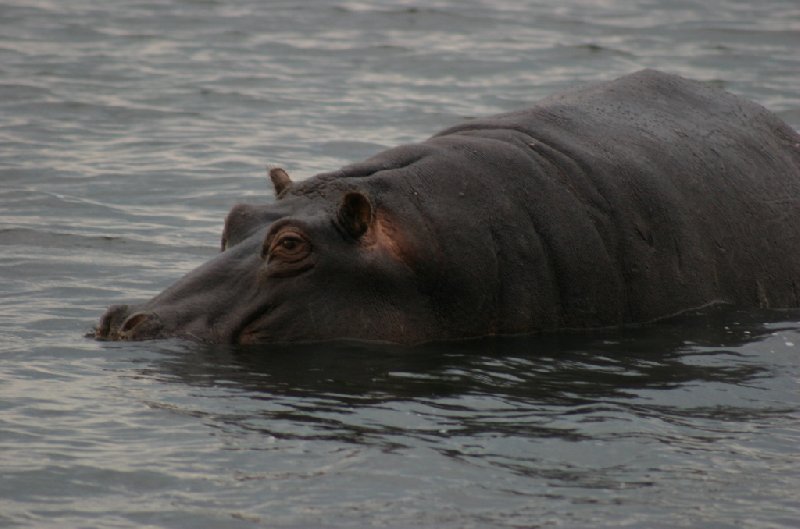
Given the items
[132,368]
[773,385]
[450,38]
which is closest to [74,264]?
[132,368]

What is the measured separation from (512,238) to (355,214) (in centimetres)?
90

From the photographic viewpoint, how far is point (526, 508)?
6156mm

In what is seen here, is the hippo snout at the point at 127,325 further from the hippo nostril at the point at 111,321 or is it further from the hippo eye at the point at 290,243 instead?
the hippo eye at the point at 290,243

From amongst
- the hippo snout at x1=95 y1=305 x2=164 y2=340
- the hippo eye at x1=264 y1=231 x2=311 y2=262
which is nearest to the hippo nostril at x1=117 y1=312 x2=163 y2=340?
the hippo snout at x1=95 y1=305 x2=164 y2=340

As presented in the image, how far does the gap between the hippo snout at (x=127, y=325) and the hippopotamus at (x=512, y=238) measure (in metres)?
0.01

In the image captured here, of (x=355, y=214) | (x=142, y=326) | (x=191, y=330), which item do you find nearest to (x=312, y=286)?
(x=355, y=214)

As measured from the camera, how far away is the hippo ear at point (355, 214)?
8195 millimetres

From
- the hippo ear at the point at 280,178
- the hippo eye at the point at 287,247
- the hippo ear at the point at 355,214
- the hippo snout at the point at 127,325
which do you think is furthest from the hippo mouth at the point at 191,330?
the hippo ear at the point at 280,178

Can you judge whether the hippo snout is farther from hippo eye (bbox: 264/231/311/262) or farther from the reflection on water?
hippo eye (bbox: 264/231/311/262)

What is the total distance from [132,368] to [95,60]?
13.0 meters

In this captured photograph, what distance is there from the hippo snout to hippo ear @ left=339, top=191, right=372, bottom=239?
106 centimetres

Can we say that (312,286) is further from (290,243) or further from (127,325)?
(127,325)

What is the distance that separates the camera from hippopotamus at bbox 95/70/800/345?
8289mm

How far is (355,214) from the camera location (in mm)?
8250
